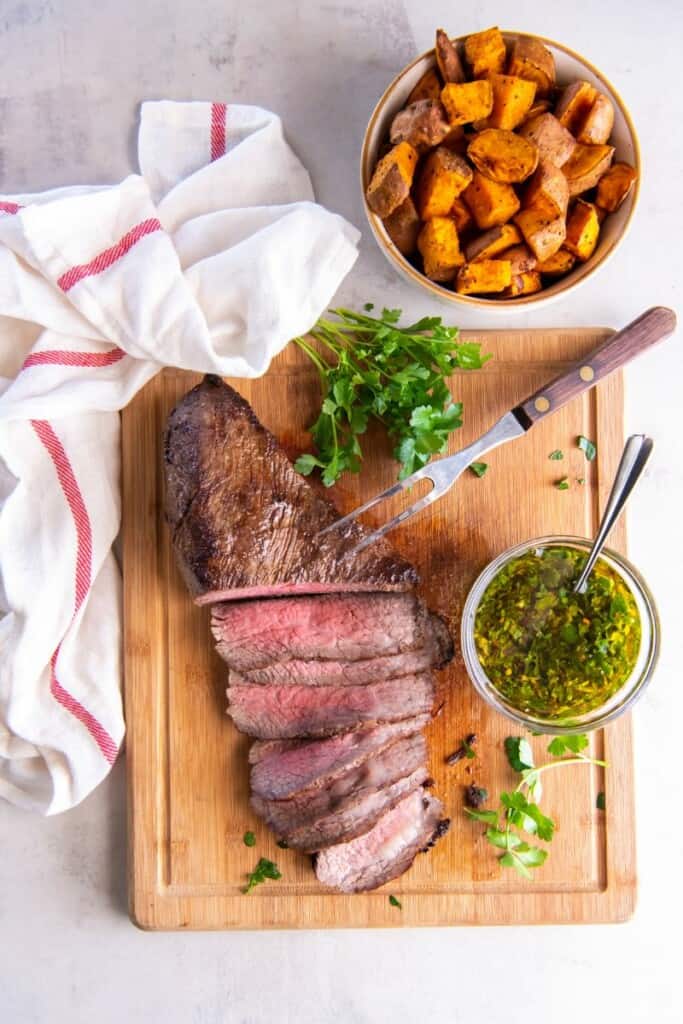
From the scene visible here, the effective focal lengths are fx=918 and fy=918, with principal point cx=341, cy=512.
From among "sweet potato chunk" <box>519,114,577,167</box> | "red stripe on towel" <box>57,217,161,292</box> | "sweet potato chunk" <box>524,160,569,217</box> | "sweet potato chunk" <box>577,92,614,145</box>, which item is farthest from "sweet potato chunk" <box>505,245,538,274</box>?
"red stripe on towel" <box>57,217,161,292</box>

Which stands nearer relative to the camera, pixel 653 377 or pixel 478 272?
pixel 478 272

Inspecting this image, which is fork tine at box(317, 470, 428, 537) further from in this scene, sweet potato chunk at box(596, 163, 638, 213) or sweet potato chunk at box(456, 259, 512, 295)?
sweet potato chunk at box(596, 163, 638, 213)

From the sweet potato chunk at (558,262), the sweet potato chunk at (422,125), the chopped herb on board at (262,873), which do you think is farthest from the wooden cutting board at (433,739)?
the sweet potato chunk at (422,125)

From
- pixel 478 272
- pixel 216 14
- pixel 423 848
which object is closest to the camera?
pixel 478 272

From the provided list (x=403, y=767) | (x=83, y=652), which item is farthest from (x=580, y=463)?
(x=83, y=652)

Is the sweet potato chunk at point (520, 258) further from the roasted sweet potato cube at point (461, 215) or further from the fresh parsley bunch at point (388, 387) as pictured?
the fresh parsley bunch at point (388, 387)

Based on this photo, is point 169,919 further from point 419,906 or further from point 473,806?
point 473,806
